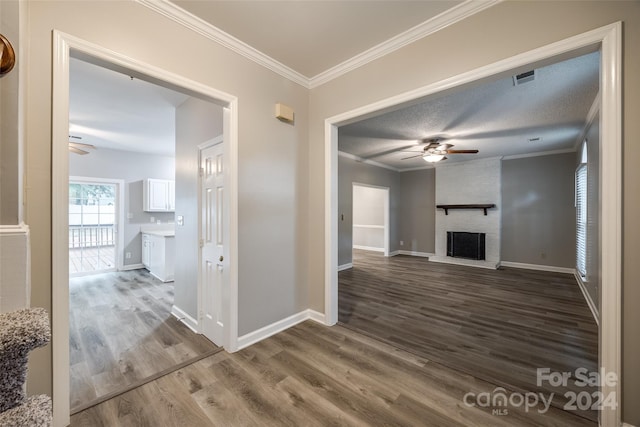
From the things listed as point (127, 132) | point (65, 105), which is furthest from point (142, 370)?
point (127, 132)

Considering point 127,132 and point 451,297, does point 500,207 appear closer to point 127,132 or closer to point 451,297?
point 451,297

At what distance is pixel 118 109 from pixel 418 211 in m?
7.41

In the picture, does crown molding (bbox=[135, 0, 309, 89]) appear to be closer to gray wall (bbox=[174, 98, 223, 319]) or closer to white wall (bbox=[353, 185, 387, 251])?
gray wall (bbox=[174, 98, 223, 319])

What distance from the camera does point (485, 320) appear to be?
3049 millimetres

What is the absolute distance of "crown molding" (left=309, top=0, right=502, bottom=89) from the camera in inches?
72.0

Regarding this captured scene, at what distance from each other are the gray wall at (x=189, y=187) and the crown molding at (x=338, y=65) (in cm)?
66

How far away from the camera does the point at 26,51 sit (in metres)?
1.32

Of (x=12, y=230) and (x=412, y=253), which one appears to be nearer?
(x=12, y=230)

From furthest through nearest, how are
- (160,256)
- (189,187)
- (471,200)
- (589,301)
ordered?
(471,200)
(160,256)
(589,301)
(189,187)

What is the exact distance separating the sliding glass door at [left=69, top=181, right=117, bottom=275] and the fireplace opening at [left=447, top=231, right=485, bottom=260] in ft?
28.9

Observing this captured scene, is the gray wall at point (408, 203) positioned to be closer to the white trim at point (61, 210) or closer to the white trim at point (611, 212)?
the white trim at point (611, 212)

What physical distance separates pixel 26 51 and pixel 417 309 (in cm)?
418

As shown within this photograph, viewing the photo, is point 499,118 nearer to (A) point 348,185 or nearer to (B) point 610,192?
(B) point 610,192

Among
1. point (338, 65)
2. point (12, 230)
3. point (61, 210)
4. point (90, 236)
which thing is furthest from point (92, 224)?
point (338, 65)
